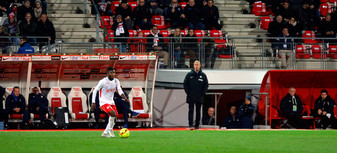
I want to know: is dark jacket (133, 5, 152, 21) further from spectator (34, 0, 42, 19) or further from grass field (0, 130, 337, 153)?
grass field (0, 130, 337, 153)

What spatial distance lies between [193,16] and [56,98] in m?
7.29

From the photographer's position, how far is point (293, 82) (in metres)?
23.7

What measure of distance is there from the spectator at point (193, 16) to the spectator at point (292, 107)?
20.5 ft

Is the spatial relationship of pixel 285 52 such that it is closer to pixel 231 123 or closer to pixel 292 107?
pixel 292 107

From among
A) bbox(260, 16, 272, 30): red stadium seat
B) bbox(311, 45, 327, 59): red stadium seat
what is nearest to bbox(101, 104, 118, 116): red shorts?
bbox(311, 45, 327, 59): red stadium seat

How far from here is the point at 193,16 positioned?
27.6 metres

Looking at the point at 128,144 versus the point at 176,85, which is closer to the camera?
the point at 128,144

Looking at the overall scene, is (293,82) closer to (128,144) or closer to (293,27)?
(293,27)

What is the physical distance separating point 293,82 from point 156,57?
4.82m

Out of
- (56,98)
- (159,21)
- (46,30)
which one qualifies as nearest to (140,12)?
(159,21)

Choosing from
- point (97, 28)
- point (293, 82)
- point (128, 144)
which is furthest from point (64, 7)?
point (128, 144)

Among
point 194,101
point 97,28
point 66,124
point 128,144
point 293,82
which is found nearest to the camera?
point 128,144

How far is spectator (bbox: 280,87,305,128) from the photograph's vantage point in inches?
880

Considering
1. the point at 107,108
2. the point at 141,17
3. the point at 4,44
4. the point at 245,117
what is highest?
the point at 141,17
